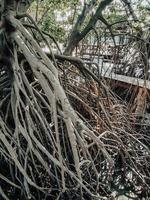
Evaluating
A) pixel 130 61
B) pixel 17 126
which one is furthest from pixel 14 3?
pixel 130 61

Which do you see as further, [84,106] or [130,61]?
[130,61]

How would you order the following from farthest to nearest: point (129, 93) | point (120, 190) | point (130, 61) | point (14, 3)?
1. point (130, 61)
2. point (129, 93)
3. point (120, 190)
4. point (14, 3)

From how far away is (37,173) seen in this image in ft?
10.7

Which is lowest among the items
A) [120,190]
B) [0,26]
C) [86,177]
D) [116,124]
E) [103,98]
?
[120,190]

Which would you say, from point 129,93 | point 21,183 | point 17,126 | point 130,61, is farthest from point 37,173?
point 130,61

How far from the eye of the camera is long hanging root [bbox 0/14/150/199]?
9.10 feet

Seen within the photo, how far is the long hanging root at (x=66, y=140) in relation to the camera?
277 cm

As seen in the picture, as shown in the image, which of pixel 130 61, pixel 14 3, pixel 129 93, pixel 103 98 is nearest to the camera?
pixel 14 3

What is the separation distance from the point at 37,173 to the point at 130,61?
138 inches

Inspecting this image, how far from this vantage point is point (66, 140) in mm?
3463

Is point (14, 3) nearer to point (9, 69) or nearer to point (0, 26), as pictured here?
point (0, 26)

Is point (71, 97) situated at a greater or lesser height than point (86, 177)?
greater

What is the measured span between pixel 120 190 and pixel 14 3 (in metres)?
1.95

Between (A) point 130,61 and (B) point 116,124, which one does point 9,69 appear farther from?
(A) point 130,61
